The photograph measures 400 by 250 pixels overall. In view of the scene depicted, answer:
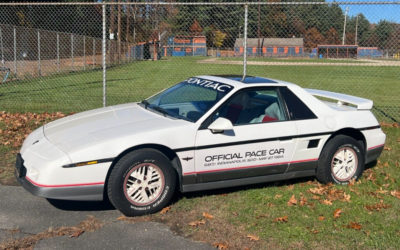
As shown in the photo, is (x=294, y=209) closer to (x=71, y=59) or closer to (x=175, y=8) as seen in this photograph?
(x=175, y=8)

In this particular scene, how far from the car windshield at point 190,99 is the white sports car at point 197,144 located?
0.05 ft

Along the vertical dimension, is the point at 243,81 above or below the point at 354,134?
above

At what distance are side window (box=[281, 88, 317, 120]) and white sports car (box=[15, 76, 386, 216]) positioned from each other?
0.5 inches

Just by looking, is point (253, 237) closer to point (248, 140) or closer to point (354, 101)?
point (248, 140)

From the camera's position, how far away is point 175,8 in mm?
11602

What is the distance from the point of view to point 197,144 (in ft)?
14.8

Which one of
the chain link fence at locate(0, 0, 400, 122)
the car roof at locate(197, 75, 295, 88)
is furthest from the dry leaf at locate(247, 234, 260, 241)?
the chain link fence at locate(0, 0, 400, 122)

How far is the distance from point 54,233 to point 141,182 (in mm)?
→ 952

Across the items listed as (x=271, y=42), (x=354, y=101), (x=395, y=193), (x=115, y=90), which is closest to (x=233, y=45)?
(x=271, y=42)

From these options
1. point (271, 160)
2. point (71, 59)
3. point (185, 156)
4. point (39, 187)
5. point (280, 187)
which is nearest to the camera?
point (39, 187)

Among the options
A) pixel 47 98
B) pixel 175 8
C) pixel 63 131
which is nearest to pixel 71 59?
pixel 47 98

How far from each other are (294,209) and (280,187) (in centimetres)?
75

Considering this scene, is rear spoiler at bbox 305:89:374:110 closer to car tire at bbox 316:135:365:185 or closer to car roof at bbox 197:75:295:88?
car tire at bbox 316:135:365:185

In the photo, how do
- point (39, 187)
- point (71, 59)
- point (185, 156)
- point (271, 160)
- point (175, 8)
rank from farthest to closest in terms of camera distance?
point (71, 59)
point (175, 8)
point (271, 160)
point (185, 156)
point (39, 187)
